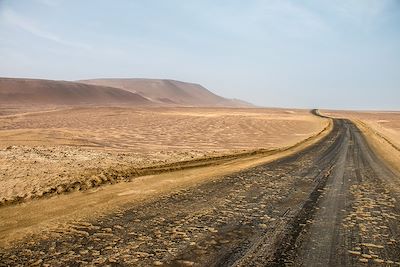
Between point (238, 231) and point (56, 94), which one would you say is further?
point (56, 94)

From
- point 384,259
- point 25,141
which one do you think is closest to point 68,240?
point 384,259

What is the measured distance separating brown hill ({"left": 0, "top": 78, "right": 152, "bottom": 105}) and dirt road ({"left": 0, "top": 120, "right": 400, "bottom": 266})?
105 m

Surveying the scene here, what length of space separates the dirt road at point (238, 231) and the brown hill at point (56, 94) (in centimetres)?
10540

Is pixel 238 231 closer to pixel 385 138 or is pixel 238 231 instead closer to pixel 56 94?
pixel 385 138

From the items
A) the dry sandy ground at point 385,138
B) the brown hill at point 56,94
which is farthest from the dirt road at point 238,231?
the brown hill at point 56,94

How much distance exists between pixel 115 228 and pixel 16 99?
113 m

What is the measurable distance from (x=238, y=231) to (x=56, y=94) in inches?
5045

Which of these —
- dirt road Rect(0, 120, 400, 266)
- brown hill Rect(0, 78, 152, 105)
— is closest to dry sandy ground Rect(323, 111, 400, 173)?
dirt road Rect(0, 120, 400, 266)

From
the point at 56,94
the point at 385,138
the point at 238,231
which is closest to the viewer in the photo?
Answer: the point at 238,231

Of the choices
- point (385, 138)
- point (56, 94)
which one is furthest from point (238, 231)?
point (56, 94)

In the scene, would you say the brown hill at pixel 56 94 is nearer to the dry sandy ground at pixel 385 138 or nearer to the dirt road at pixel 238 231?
the dry sandy ground at pixel 385 138

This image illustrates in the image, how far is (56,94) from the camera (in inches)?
4811

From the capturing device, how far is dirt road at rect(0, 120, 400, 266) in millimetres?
4082

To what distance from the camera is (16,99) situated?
104438mm
